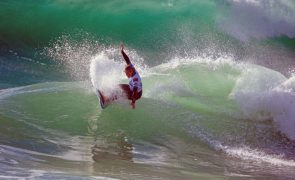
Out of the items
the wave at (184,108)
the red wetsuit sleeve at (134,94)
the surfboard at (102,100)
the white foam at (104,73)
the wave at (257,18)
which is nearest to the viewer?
the wave at (184,108)

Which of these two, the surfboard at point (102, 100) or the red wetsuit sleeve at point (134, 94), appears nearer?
the red wetsuit sleeve at point (134, 94)

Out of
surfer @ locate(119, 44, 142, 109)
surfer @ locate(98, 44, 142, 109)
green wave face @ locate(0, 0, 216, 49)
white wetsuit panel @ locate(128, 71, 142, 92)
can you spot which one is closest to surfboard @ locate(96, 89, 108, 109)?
surfer @ locate(98, 44, 142, 109)

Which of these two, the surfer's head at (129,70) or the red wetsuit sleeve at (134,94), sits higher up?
the surfer's head at (129,70)

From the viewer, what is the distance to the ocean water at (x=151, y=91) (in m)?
6.68

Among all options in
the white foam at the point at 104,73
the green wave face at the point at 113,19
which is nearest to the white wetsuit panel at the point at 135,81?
the white foam at the point at 104,73

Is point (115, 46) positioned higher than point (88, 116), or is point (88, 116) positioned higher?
point (115, 46)

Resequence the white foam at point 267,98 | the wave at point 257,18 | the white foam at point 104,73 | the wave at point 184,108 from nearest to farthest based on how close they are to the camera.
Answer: the wave at point 184,108
the white foam at point 104,73
the white foam at point 267,98
the wave at point 257,18

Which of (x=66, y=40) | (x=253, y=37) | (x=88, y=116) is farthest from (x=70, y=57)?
(x=88, y=116)

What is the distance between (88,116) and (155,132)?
112 centimetres

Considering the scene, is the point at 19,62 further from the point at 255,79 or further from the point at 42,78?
the point at 255,79

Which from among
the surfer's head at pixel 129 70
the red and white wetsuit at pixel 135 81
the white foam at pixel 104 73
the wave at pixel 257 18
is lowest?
the red and white wetsuit at pixel 135 81

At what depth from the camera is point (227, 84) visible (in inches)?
428

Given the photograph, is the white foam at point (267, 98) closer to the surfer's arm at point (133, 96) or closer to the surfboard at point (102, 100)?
the surfer's arm at point (133, 96)

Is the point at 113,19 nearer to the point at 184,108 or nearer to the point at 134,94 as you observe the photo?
the point at 184,108
